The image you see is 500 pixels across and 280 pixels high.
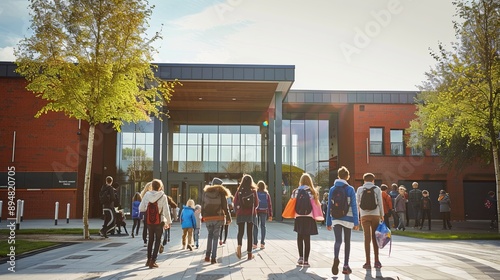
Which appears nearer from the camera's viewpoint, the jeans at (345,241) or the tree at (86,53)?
the jeans at (345,241)

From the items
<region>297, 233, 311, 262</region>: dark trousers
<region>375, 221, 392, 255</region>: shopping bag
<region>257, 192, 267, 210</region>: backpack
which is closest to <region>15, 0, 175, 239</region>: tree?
<region>257, 192, 267, 210</region>: backpack

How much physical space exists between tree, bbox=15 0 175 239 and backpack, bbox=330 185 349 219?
9.46 metres

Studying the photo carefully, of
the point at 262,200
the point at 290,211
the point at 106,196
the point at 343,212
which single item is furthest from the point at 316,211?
the point at 106,196

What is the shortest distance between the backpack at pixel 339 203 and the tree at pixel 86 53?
31.0ft

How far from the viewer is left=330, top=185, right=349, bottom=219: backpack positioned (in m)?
8.77

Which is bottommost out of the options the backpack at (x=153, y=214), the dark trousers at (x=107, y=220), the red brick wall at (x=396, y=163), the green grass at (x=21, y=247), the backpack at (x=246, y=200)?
the green grass at (x=21, y=247)

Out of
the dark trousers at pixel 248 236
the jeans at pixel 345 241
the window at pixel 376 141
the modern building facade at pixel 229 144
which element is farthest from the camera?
the window at pixel 376 141

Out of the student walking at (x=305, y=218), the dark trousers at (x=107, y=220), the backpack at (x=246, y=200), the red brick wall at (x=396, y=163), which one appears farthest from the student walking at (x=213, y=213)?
the red brick wall at (x=396, y=163)

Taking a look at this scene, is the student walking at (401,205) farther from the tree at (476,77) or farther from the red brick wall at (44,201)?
the red brick wall at (44,201)

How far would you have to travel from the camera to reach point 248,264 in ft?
31.9

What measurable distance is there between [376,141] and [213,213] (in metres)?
23.9

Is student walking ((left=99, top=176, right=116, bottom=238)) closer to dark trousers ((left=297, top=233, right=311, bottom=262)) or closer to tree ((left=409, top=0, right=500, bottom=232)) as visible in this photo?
dark trousers ((left=297, top=233, right=311, bottom=262))

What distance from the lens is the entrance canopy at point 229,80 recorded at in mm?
24781

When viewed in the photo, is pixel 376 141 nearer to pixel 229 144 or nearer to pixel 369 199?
pixel 229 144
